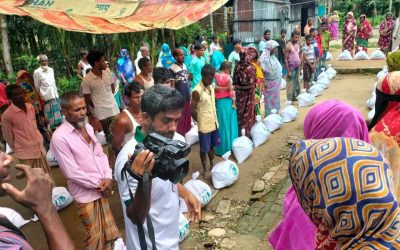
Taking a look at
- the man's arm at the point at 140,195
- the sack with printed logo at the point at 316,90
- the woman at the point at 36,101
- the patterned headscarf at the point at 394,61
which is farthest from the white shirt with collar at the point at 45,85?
the sack with printed logo at the point at 316,90

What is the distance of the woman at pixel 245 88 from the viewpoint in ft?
18.3

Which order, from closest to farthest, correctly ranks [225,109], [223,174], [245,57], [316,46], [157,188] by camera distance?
[157,188]
[223,174]
[225,109]
[245,57]
[316,46]

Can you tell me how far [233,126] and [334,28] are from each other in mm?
15678

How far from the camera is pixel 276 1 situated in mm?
13727

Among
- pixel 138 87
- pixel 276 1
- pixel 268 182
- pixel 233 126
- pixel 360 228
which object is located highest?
pixel 276 1

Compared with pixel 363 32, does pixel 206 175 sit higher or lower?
lower

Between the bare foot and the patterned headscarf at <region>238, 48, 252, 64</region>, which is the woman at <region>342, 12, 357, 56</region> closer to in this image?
the patterned headscarf at <region>238, 48, 252, 64</region>

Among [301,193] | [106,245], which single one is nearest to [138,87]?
[106,245]

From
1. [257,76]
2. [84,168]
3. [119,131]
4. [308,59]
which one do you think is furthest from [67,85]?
[84,168]

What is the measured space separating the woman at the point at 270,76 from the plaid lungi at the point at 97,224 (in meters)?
4.56

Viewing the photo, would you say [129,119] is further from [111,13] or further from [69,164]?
[111,13]

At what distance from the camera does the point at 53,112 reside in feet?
19.5

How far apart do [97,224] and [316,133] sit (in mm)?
1953

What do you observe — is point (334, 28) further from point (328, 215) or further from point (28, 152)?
point (328, 215)
